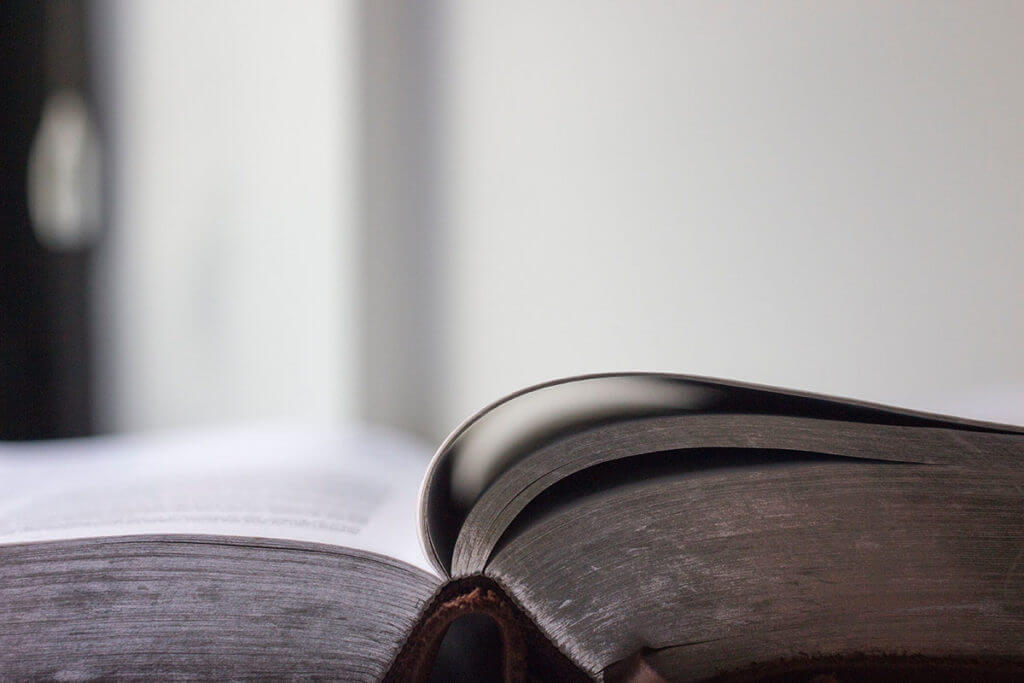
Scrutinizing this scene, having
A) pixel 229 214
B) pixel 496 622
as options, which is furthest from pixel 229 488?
pixel 229 214

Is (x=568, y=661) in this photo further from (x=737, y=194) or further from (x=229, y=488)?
(x=737, y=194)

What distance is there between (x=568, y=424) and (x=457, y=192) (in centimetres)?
72

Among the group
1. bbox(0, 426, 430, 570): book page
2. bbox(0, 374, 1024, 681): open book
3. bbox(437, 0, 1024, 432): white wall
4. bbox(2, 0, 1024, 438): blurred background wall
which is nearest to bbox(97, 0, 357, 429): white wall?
bbox(2, 0, 1024, 438): blurred background wall

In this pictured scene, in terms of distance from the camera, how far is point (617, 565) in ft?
1.06

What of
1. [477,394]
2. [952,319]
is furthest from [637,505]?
[477,394]

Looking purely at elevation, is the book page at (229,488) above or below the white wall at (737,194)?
below

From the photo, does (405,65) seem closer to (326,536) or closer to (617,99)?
(617,99)

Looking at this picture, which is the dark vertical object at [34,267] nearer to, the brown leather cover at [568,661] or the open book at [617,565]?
the open book at [617,565]

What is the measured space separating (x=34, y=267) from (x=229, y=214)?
0.35 metres

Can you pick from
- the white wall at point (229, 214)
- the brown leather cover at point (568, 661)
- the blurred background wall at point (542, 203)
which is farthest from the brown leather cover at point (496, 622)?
the white wall at point (229, 214)

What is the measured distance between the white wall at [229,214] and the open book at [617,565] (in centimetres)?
69

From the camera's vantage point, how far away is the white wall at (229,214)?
1.02 metres

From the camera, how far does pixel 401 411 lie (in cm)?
111

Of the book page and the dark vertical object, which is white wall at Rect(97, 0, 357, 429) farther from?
the book page
